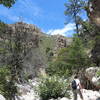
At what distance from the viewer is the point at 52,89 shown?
41.0ft

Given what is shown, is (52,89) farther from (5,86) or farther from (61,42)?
(61,42)

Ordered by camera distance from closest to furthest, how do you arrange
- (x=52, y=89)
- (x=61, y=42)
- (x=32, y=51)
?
1. (x=52, y=89)
2. (x=32, y=51)
3. (x=61, y=42)

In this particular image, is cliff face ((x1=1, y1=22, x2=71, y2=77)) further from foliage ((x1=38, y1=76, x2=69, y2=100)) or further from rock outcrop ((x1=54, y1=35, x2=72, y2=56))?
foliage ((x1=38, y1=76, x2=69, y2=100))

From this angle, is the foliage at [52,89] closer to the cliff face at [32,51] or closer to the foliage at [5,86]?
the foliage at [5,86]

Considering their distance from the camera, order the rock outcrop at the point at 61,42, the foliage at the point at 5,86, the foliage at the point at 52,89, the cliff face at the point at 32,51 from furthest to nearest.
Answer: the rock outcrop at the point at 61,42
the cliff face at the point at 32,51
the foliage at the point at 52,89
the foliage at the point at 5,86

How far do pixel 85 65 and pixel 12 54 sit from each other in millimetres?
10746

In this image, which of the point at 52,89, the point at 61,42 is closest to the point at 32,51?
the point at 52,89

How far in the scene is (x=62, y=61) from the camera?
31.7 metres

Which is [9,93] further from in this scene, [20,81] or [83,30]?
[83,30]

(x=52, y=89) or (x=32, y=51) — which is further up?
(x=32, y=51)

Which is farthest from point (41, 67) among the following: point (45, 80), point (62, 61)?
point (45, 80)

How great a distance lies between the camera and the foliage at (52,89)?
12465 mm

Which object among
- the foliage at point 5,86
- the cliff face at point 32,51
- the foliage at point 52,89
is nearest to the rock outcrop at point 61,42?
the cliff face at point 32,51

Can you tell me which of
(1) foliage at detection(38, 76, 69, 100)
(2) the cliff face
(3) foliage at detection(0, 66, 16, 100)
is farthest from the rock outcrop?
(3) foliage at detection(0, 66, 16, 100)
